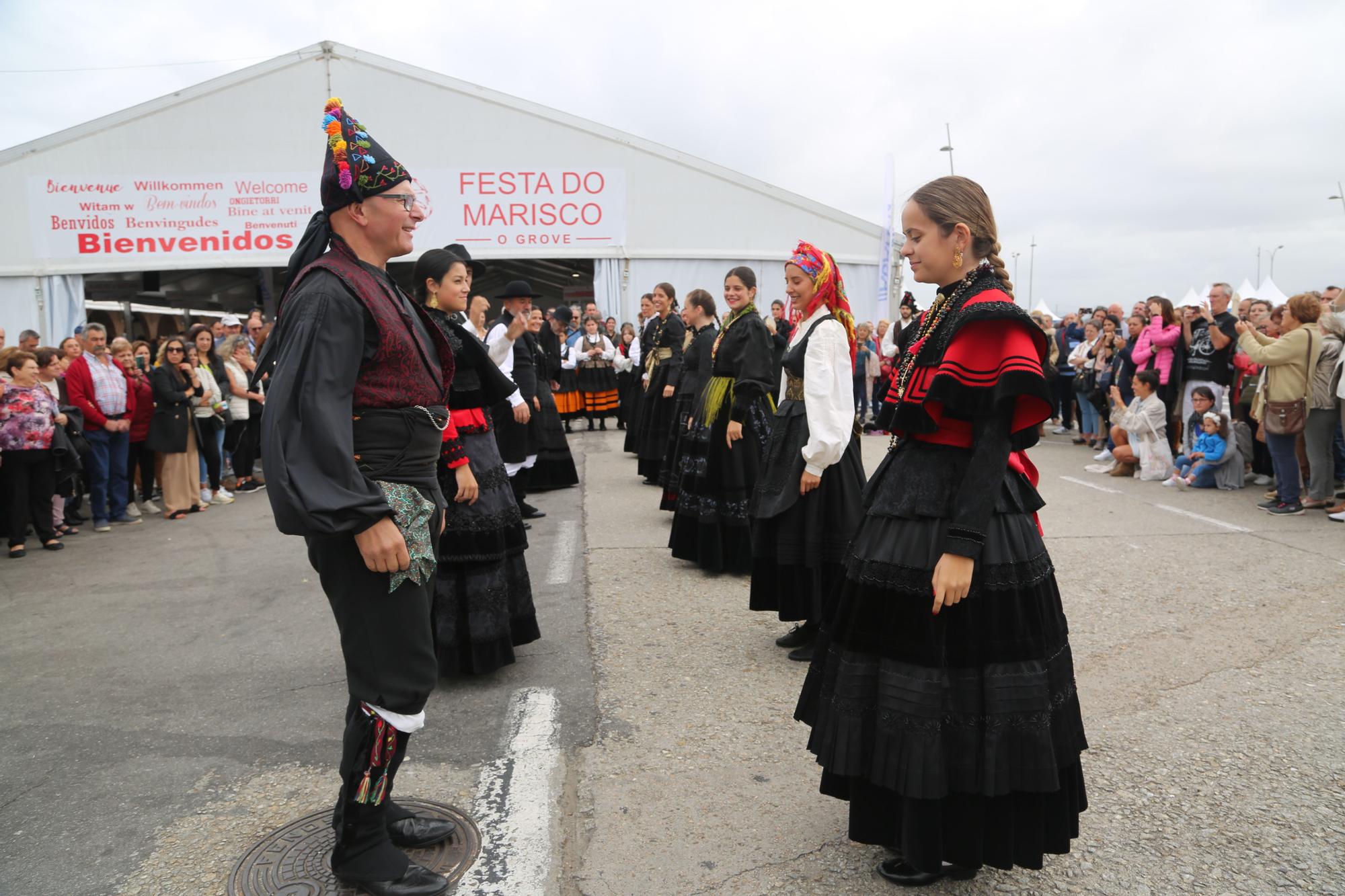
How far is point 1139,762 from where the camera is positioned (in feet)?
11.0

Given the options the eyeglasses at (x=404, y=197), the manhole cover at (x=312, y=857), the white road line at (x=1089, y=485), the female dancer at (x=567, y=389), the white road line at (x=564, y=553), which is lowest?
the manhole cover at (x=312, y=857)

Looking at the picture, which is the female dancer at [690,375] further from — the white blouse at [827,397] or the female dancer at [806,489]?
the white blouse at [827,397]

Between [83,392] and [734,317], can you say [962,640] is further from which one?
[83,392]

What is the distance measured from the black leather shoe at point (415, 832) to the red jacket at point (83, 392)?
7.58 m

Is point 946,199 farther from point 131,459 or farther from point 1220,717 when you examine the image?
point 131,459

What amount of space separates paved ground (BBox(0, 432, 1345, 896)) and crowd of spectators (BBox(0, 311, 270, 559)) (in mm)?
1624

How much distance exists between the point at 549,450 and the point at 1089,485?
6030 millimetres

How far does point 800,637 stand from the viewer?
4.70 metres

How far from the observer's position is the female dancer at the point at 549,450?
941cm

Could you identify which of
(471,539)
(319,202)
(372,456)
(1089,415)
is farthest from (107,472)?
(1089,415)

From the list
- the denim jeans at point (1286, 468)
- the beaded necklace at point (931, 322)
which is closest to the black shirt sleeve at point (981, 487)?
the beaded necklace at point (931, 322)

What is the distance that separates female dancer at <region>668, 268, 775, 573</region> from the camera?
6.03 metres

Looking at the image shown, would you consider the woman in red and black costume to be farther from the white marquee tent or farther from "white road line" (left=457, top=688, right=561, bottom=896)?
the white marquee tent

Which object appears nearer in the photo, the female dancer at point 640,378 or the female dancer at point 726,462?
the female dancer at point 726,462
